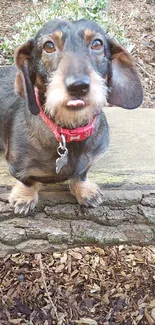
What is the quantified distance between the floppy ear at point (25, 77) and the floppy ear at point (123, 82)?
0.36 m

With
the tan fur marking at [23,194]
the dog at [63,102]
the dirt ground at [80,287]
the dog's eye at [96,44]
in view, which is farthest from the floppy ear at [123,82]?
the dirt ground at [80,287]

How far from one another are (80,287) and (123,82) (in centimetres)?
145

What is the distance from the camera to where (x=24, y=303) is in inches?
121

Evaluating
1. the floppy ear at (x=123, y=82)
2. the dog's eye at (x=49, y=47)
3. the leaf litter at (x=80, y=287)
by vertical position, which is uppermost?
the dog's eye at (x=49, y=47)

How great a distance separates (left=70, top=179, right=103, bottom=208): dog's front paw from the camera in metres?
2.53

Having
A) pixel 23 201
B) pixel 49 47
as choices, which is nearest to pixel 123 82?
pixel 49 47

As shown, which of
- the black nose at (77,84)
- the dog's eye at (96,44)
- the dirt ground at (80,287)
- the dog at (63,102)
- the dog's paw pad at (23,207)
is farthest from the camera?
the dirt ground at (80,287)

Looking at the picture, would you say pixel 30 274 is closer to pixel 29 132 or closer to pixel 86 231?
pixel 86 231

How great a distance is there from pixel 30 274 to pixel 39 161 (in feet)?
3.72

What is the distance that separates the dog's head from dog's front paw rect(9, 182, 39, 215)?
536 mm

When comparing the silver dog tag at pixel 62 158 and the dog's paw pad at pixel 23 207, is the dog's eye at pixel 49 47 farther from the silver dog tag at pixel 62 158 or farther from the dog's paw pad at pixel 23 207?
the dog's paw pad at pixel 23 207

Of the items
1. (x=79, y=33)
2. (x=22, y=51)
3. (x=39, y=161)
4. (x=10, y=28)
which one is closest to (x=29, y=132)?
(x=39, y=161)

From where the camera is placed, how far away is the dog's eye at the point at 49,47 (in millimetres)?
2002

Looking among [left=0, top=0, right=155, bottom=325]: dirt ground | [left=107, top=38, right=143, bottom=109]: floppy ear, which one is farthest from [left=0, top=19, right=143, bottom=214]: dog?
[left=0, top=0, right=155, bottom=325]: dirt ground
